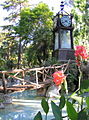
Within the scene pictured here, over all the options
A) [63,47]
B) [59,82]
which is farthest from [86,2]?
[59,82]

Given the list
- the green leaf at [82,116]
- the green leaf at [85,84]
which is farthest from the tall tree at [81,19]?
the green leaf at [82,116]

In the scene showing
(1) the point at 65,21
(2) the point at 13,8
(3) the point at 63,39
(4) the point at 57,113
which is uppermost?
(2) the point at 13,8

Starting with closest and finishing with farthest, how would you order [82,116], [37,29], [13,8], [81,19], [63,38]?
1. [82,116]
2. [63,38]
3. [81,19]
4. [37,29]
5. [13,8]

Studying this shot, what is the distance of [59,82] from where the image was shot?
44.5 inches

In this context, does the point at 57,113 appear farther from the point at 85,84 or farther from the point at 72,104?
the point at 85,84

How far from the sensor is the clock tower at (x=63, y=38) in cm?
995

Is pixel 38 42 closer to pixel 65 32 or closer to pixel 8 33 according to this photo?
pixel 65 32

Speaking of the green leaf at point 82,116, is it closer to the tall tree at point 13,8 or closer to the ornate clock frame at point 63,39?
the ornate clock frame at point 63,39

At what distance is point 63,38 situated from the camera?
34.1 ft

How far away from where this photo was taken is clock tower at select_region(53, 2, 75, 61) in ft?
32.6

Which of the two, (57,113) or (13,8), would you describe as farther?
(13,8)

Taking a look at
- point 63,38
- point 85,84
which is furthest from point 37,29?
point 85,84

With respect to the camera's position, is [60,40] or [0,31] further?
[0,31]

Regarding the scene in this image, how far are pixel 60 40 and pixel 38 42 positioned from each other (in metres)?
2.91
